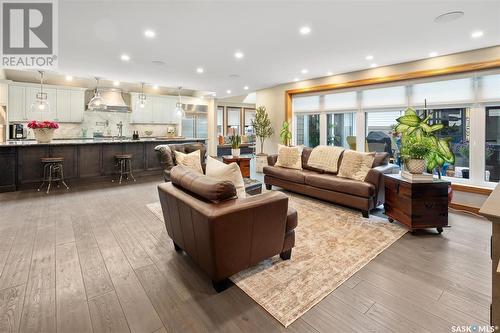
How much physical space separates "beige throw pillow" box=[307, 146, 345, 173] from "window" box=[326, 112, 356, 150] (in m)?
1.54

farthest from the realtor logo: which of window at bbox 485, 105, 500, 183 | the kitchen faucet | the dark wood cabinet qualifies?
window at bbox 485, 105, 500, 183

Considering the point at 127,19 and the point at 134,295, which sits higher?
the point at 127,19

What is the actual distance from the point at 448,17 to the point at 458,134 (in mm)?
2338

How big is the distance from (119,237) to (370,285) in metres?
2.73

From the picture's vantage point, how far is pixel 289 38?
3.72 m

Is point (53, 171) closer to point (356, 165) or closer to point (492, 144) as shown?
point (356, 165)

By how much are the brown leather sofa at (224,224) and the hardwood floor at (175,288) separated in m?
0.26

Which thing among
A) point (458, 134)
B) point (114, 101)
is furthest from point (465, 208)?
point (114, 101)

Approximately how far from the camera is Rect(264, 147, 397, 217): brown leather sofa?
3.77 m

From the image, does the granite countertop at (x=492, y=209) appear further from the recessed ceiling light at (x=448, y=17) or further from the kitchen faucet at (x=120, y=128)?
the kitchen faucet at (x=120, y=128)

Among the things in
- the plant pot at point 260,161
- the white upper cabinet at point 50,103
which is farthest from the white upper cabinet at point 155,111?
the plant pot at point 260,161

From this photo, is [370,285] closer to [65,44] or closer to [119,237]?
[119,237]

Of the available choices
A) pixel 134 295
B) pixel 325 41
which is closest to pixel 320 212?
pixel 325 41

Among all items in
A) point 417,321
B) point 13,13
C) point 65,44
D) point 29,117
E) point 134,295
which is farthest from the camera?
point 29,117
